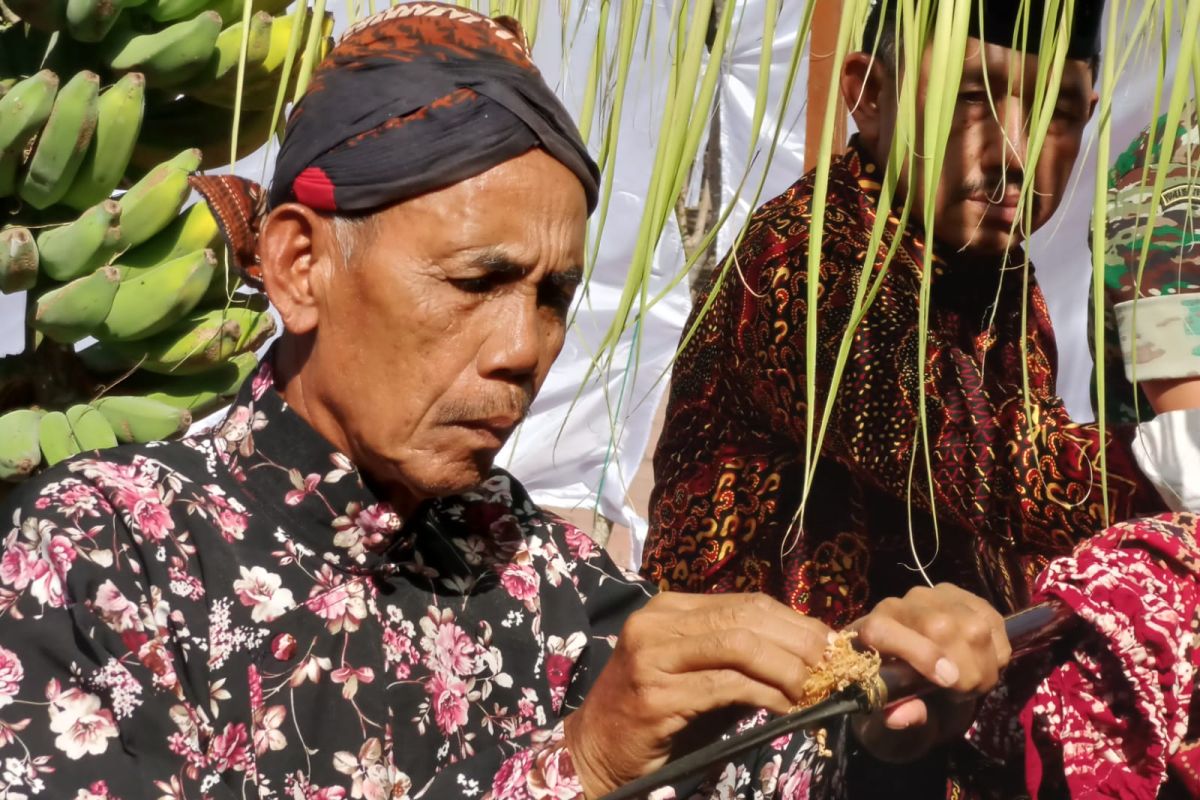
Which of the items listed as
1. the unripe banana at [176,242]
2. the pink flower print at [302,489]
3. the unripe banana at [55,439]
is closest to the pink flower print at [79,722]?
the pink flower print at [302,489]

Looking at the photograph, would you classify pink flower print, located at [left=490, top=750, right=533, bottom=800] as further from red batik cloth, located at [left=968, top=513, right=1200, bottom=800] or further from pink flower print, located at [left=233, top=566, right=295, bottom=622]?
red batik cloth, located at [left=968, top=513, right=1200, bottom=800]

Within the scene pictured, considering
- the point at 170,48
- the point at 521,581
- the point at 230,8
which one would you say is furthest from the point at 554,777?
the point at 230,8

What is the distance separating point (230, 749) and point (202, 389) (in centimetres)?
77

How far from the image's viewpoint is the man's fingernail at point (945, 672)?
3.12 ft

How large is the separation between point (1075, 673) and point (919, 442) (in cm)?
27

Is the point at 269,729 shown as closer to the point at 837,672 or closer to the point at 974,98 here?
the point at 837,672

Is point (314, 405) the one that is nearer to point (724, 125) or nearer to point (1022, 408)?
point (1022, 408)

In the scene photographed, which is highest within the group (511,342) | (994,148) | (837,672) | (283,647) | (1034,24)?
(1034,24)

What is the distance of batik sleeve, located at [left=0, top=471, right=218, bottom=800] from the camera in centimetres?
88

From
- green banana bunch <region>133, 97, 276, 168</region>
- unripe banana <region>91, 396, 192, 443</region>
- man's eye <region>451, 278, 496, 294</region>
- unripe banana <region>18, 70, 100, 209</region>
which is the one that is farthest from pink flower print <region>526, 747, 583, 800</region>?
green banana bunch <region>133, 97, 276, 168</region>

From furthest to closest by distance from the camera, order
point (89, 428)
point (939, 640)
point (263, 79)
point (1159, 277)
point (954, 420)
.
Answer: point (263, 79) < point (89, 428) < point (954, 420) < point (1159, 277) < point (939, 640)

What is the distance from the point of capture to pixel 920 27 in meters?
1.02

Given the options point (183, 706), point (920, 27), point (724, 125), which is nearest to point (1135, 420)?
point (920, 27)

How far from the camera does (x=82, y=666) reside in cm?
92
